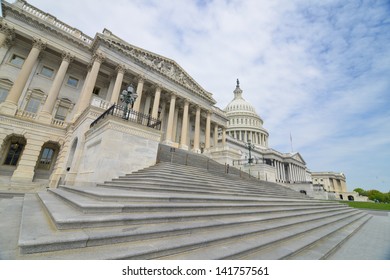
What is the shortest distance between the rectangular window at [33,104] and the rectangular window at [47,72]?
3.32m

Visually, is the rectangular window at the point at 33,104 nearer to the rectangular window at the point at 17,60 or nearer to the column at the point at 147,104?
the rectangular window at the point at 17,60

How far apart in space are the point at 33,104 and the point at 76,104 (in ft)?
12.8

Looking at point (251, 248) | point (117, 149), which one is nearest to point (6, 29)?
point (117, 149)

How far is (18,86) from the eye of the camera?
1457cm

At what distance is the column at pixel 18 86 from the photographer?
13612 millimetres

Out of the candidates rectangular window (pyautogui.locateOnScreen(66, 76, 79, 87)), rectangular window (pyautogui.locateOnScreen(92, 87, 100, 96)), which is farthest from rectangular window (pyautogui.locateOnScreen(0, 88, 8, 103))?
rectangular window (pyautogui.locateOnScreen(92, 87, 100, 96))

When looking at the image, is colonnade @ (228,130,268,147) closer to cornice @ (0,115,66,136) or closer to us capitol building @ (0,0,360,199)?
us capitol building @ (0,0,360,199)

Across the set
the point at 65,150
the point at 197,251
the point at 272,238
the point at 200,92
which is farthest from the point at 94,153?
the point at 200,92

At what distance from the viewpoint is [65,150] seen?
14.0 metres

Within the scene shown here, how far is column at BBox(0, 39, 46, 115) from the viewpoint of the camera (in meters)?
13.6

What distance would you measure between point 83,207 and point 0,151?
1683 centimetres

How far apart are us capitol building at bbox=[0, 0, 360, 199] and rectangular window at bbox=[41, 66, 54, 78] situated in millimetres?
96

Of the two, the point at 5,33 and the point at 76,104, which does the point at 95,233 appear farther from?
the point at 5,33
